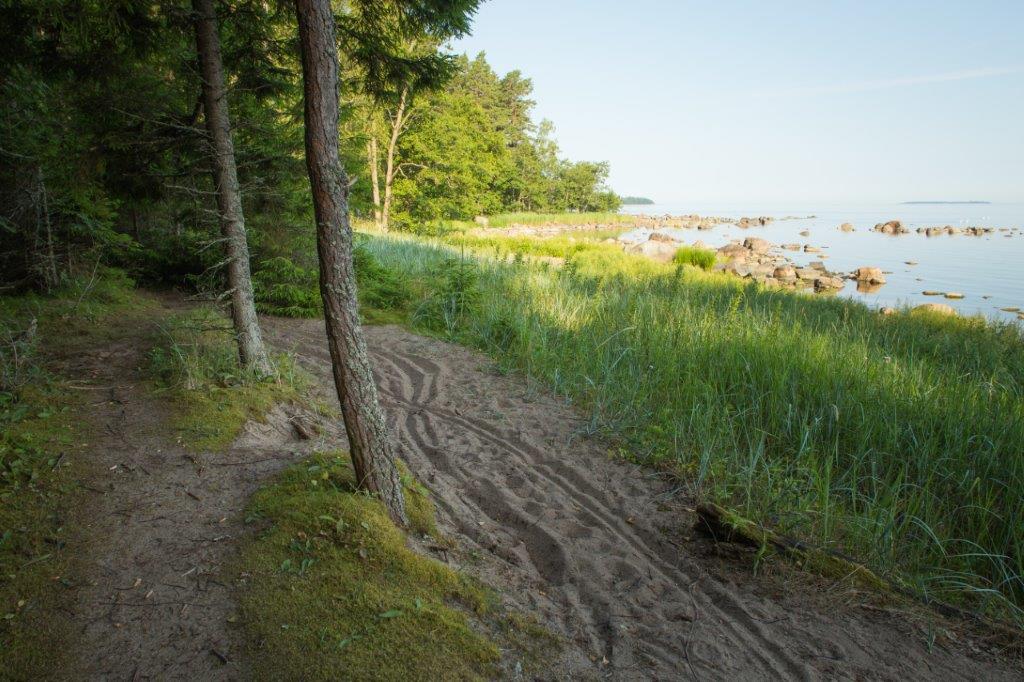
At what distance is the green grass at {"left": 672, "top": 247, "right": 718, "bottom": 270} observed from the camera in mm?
17859

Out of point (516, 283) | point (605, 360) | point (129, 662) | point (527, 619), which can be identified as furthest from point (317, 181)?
point (516, 283)

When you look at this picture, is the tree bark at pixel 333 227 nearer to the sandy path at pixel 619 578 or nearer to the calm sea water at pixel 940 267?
the sandy path at pixel 619 578

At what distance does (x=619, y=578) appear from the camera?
3.00 meters

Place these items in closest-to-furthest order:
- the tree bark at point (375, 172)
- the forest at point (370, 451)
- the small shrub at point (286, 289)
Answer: the forest at point (370, 451) → the small shrub at point (286, 289) → the tree bark at point (375, 172)

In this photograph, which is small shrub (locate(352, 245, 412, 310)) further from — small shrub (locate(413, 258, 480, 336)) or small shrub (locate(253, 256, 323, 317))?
small shrub (locate(253, 256, 323, 317))

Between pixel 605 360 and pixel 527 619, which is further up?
pixel 605 360

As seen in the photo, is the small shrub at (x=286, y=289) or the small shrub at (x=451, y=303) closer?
the small shrub at (x=286, y=289)

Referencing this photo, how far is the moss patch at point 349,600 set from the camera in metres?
1.98

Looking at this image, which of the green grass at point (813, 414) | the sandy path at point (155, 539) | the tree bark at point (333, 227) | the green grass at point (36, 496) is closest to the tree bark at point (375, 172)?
the green grass at point (813, 414)

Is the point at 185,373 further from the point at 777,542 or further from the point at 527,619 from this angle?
the point at 777,542

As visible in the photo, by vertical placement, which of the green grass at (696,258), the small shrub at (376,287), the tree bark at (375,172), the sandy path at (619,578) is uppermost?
the tree bark at (375,172)

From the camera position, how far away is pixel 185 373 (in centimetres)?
411

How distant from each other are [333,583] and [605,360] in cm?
433

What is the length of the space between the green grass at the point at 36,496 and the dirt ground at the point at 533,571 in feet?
0.34
